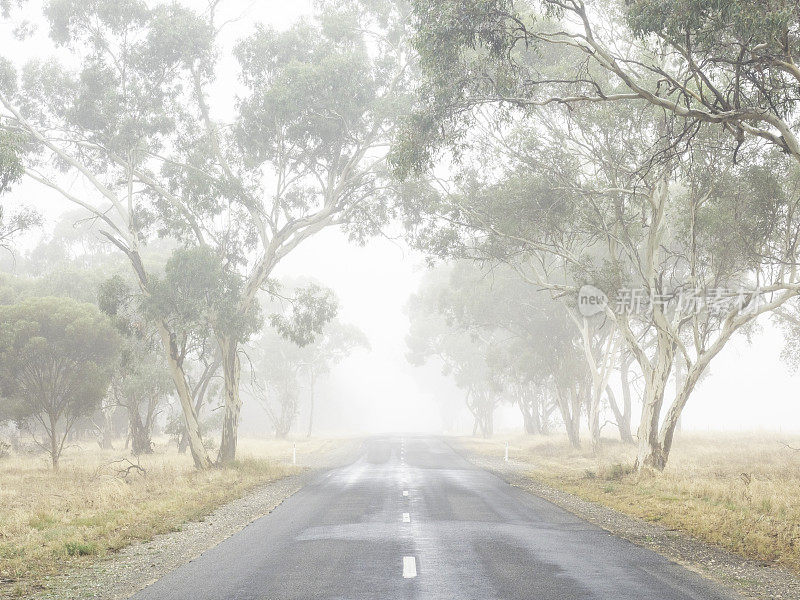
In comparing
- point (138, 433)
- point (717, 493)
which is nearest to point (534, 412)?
point (138, 433)

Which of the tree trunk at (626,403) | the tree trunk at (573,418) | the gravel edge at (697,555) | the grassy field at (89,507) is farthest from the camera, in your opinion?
the tree trunk at (626,403)

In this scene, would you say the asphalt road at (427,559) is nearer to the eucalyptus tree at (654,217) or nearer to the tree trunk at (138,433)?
the eucalyptus tree at (654,217)

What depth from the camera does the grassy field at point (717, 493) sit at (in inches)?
413

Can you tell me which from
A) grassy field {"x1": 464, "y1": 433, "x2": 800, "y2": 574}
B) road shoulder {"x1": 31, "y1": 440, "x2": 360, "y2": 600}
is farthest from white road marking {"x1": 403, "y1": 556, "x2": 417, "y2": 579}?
grassy field {"x1": 464, "y1": 433, "x2": 800, "y2": 574}

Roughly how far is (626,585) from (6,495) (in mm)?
15912

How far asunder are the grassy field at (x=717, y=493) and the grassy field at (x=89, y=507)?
355 inches

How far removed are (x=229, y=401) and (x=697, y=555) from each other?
18.5m

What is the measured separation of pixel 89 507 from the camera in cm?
1480

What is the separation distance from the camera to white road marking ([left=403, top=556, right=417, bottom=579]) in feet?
26.6

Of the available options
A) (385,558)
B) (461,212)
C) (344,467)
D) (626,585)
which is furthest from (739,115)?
(344,467)

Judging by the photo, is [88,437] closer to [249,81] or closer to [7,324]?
[7,324]

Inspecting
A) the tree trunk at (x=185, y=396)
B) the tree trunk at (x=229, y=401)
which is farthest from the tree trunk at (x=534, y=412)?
the tree trunk at (x=185, y=396)

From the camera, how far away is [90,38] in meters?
24.5

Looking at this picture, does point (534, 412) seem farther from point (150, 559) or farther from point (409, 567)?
point (409, 567)
